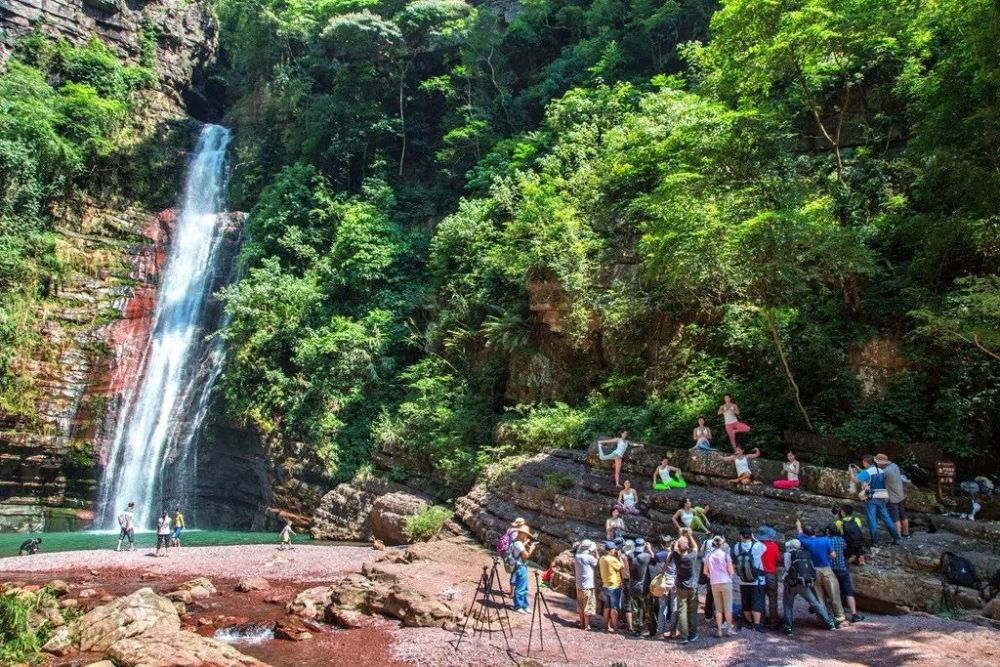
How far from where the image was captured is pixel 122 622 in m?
9.26

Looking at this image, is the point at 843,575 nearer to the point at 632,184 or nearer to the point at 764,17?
the point at 764,17

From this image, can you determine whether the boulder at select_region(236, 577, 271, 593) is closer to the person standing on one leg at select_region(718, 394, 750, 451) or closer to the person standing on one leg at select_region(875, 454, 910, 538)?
the person standing on one leg at select_region(718, 394, 750, 451)

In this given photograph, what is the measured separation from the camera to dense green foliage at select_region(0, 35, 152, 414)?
2558 centimetres

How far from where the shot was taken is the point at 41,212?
29.5m

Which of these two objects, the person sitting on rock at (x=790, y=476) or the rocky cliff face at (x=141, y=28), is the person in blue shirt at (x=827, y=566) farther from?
the rocky cliff face at (x=141, y=28)

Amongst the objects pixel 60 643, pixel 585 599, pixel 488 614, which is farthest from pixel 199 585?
pixel 585 599

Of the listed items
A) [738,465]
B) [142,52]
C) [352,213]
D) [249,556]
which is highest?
[142,52]

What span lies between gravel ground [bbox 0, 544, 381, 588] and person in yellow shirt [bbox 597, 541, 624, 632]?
24.0ft

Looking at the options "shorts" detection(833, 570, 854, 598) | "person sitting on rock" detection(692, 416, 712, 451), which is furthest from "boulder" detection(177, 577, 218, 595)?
"shorts" detection(833, 570, 854, 598)

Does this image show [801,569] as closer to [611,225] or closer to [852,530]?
[852,530]

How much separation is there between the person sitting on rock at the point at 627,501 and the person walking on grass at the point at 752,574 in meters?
3.81

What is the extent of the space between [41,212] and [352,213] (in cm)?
1410

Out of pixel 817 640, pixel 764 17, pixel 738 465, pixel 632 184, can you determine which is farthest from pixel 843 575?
pixel 632 184

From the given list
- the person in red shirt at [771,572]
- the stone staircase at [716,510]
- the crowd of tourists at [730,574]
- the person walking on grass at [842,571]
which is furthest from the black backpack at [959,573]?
the person in red shirt at [771,572]
